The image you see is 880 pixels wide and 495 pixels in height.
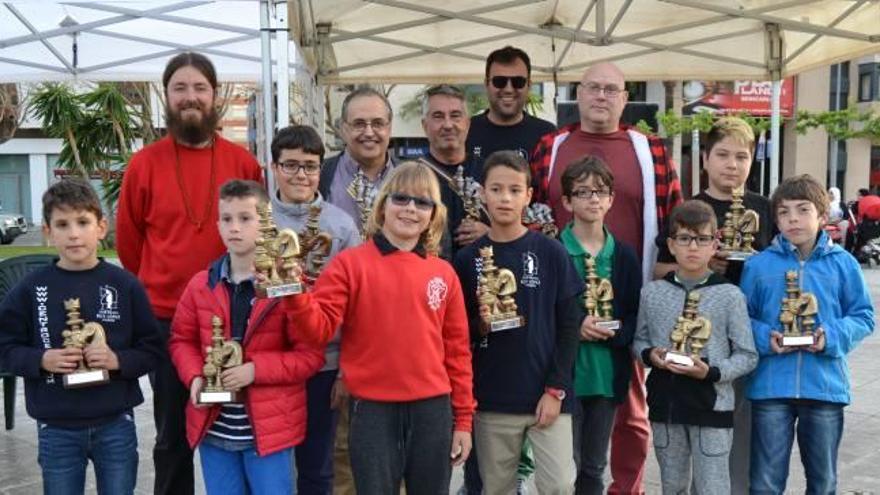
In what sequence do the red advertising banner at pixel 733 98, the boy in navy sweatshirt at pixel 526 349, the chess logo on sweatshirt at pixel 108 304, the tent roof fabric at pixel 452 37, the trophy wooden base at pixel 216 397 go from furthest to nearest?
the red advertising banner at pixel 733 98 < the tent roof fabric at pixel 452 37 < the boy in navy sweatshirt at pixel 526 349 < the chess logo on sweatshirt at pixel 108 304 < the trophy wooden base at pixel 216 397

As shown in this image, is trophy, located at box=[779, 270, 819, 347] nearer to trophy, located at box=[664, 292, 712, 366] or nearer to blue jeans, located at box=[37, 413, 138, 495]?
trophy, located at box=[664, 292, 712, 366]

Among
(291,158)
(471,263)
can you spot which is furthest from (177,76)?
(471,263)

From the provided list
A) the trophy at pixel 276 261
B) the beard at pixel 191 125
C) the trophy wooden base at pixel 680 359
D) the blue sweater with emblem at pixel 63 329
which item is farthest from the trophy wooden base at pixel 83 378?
the trophy wooden base at pixel 680 359

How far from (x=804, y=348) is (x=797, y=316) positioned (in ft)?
0.47

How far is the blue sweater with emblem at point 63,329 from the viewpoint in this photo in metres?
3.07

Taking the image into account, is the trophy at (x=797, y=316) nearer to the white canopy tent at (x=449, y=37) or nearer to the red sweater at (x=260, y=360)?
the red sweater at (x=260, y=360)

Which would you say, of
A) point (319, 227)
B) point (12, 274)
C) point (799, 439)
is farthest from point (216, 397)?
point (12, 274)

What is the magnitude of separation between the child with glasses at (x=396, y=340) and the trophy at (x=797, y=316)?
4.70 feet

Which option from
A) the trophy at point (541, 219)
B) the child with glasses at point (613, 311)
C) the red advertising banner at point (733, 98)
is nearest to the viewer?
the child with glasses at point (613, 311)

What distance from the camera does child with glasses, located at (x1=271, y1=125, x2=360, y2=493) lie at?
A: 3.27m

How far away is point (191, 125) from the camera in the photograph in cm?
345

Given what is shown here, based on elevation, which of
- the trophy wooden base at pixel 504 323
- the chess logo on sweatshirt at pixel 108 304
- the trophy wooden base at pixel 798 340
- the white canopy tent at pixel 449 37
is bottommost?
the trophy wooden base at pixel 798 340

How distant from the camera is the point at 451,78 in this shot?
26.9 feet

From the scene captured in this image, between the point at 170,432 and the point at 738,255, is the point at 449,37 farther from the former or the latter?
the point at 170,432
